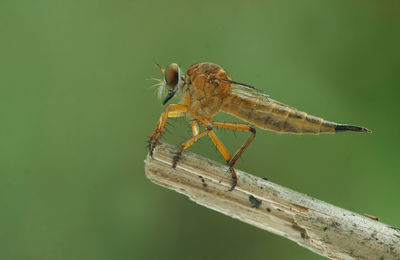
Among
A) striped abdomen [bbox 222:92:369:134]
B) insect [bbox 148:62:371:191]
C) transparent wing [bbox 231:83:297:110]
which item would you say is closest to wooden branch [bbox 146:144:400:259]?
insect [bbox 148:62:371:191]

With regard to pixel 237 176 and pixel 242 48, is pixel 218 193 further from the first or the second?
pixel 242 48

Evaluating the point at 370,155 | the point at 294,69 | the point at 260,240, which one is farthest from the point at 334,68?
the point at 260,240

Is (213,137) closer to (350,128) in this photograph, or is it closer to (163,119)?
(163,119)

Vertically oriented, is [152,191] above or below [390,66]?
below

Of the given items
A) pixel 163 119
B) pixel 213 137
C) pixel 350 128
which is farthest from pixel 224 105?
pixel 350 128

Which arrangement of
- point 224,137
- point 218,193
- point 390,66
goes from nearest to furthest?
point 218,193
point 224,137
point 390,66

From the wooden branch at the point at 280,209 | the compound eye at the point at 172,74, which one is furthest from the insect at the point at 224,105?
the wooden branch at the point at 280,209

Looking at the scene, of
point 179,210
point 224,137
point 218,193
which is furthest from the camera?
point 224,137
